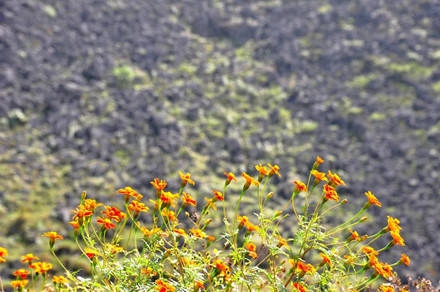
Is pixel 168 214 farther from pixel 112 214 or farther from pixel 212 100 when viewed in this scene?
pixel 212 100

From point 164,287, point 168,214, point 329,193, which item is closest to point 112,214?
point 168,214

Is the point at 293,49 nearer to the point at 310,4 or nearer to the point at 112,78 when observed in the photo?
the point at 310,4

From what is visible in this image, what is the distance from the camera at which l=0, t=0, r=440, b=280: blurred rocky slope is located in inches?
527

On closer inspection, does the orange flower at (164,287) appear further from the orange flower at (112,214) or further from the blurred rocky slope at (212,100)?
the blurred rocky slope at (212,100)

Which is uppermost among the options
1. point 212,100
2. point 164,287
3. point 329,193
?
point 329,193

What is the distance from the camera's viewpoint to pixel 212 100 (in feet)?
57.6

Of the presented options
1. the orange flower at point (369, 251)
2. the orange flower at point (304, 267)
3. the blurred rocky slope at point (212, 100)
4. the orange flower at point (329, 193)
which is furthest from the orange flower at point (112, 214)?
the blurred rocky slope at point (212, 100)

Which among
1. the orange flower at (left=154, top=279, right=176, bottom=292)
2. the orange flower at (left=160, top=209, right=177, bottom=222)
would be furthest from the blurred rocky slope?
the orange flower at (left=154, top=279, right=176, bottom=292)

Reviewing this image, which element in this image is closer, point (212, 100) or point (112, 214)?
point (112, 214)

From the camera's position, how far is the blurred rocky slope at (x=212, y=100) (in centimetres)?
1340

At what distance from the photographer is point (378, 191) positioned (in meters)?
14.2

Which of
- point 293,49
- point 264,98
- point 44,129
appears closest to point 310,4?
point 293,49

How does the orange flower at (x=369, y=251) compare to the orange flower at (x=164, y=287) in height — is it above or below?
above

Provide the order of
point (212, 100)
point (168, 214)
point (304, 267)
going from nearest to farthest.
Result: point (304, 267), point (168, 214), point (212, 100)
